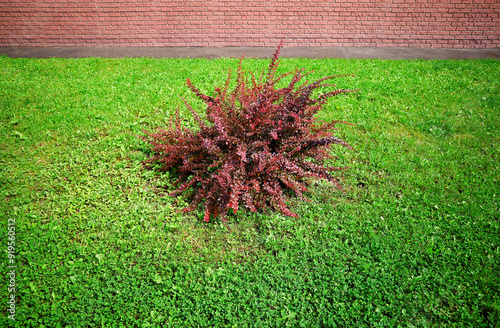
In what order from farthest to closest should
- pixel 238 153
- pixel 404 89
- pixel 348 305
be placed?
1. pixel 404 89
2. pixel 238 153
3. pixel 348 305

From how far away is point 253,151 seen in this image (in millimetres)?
3684

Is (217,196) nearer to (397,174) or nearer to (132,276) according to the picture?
(132,276)

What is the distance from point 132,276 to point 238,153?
1.54m

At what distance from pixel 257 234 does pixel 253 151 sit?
92 cm

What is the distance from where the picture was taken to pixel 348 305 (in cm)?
A: 273

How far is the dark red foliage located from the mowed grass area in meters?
0.27

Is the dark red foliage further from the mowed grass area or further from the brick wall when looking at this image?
the brick wall

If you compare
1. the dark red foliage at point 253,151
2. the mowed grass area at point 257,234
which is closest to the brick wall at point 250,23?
the mowed grass area at point 257,234

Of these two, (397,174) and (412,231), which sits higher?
(397,174)

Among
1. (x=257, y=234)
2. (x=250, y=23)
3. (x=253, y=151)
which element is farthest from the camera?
(x=250, y=23)

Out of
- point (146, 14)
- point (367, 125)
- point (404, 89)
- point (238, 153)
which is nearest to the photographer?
point (238, 153)

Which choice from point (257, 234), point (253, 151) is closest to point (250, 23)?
point (253, 151)

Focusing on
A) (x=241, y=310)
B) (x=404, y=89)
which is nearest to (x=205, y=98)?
(x=241, y=310)

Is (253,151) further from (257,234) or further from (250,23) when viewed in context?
(250,23)
